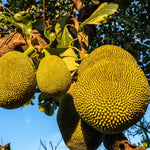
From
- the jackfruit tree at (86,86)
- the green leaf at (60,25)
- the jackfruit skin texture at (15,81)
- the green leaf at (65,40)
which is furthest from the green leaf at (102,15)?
the jackfruit skin texture at (15,81)

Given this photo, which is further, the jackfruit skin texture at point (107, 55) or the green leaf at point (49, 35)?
the green leaf at point (49, 35)

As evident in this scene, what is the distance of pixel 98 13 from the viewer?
1125 mm

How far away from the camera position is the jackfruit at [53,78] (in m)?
0.88

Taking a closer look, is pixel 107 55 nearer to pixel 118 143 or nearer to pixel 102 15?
pixel 102 15

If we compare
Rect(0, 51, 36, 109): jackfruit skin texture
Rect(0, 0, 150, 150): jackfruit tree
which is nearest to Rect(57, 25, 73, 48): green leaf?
Rect(0, 0, 150, 150): jackfruit tree

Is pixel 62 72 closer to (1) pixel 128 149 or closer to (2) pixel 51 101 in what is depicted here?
(1) pixel 128 149

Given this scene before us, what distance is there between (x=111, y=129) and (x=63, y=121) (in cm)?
37

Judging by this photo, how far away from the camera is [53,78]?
87 cm

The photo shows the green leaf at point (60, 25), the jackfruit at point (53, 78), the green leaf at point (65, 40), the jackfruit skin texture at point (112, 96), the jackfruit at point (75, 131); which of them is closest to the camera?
the jackfruit skin texture at point (112, 96)

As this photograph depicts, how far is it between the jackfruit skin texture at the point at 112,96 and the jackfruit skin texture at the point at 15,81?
0.24m

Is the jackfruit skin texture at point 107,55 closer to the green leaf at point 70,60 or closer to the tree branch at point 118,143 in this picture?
the green leaf at point 70,60

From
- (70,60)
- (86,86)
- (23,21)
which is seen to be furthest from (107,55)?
(23,21)

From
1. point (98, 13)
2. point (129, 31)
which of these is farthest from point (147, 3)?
point (98, 13)

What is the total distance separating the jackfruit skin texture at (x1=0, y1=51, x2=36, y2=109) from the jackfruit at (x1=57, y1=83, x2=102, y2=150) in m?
0.27
